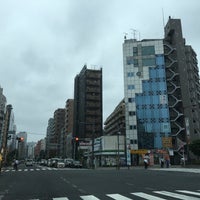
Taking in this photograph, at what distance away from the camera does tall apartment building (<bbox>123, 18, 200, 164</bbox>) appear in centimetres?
7738

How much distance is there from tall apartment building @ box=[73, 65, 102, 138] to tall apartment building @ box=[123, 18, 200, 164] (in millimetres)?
22667

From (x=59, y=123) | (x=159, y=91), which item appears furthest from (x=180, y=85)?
(x=59, y=123)

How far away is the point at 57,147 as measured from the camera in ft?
473

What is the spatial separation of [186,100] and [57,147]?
83.4m

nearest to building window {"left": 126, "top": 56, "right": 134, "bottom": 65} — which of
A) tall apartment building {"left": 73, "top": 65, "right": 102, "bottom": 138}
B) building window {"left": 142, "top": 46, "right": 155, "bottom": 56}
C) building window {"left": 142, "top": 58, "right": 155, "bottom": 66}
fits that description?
building window {"left": 142, "top": 58, "right": 155, "bottom": 66}

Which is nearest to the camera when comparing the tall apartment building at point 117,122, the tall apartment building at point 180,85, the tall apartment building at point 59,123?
the tall apartment building at point 180,85

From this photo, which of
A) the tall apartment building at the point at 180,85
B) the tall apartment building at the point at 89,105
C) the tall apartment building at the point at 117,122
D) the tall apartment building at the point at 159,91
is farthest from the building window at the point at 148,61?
the tall apartment building at the point at 89,105

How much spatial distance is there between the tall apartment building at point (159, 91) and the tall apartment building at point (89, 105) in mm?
22667

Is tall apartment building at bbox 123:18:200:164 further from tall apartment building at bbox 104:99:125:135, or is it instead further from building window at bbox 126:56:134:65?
tall apartment building at bbox 104:99:125:135

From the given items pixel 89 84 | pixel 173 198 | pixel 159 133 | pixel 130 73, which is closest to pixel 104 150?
pixel 159 133

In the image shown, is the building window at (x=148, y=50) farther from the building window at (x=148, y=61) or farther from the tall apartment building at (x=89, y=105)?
the tall apartment building at (x=89, y=105)

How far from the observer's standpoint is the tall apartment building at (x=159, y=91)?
254 feet

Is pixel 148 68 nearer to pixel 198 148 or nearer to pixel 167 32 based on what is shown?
pixel 167 32

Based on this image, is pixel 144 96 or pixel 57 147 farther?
pixel 57 147
